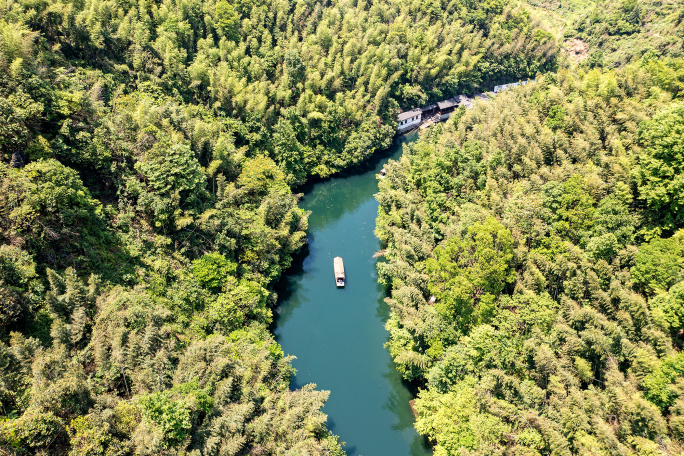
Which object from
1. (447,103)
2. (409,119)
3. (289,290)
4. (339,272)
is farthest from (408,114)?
(289,290)

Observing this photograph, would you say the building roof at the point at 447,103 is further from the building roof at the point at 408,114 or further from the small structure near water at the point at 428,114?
the building roof at the point at 408,114

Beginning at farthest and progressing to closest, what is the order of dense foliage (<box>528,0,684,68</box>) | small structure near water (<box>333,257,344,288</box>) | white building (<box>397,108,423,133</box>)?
dense foliage (<box>528,0,684,68</box>) → white building (<box>397,108,423,133</box>) → small structure near water (<box>333,257,344,288</box>)

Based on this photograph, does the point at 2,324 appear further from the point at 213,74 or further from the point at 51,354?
the point at 213,74

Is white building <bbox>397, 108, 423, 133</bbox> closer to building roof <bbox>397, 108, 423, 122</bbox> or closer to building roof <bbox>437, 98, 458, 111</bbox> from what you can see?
building roof <bbox>397, 108, 423, 122</bbox>

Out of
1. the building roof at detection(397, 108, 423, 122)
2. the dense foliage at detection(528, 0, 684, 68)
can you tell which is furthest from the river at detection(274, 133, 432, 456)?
the dense foliage at detection(528, 0, 684, 68)

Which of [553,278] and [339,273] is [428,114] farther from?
[553,278]

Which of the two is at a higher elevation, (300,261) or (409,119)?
(409,119)
